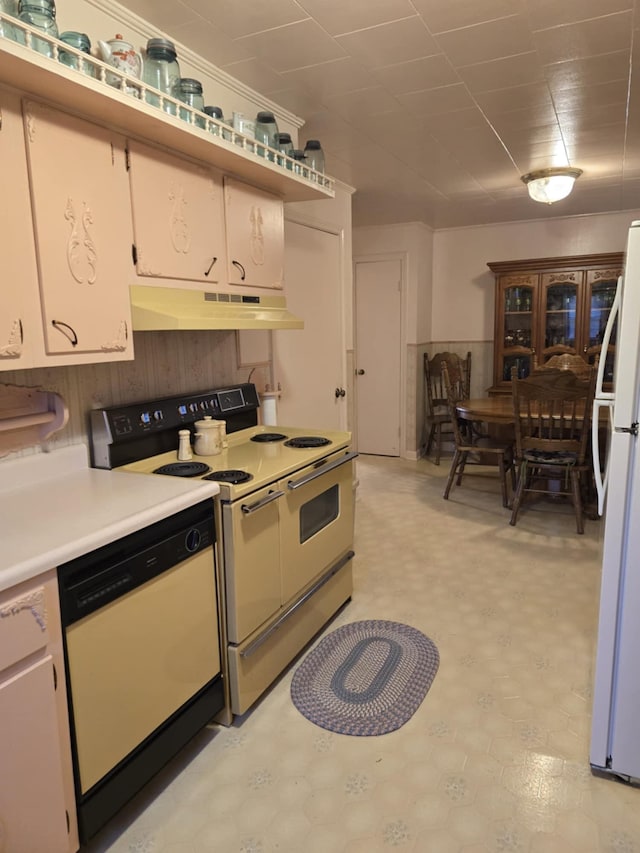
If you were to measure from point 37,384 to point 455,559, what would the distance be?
2.42 meters

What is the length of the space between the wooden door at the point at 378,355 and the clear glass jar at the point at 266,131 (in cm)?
336

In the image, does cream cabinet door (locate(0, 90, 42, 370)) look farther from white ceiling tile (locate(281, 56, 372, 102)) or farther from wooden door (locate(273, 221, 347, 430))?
wooden door (locate(273, 221, 347, 430))

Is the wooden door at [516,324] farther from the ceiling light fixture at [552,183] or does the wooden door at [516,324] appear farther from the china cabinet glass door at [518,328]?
the ceiling light fixture at [552,183]

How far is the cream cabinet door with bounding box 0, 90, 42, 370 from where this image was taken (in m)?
1.42

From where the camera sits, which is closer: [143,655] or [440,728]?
[143,655]

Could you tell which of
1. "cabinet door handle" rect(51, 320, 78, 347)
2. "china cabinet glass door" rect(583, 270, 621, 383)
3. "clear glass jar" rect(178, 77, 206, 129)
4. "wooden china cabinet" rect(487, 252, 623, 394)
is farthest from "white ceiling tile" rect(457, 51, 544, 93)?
"china cabinet glass door" rect(583, 270, 621, 383)

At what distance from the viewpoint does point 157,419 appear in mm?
2178

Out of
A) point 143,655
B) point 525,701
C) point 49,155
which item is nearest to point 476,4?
point 49,155

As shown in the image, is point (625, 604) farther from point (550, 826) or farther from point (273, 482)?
point (273, 482)

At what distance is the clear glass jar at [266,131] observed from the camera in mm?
2303

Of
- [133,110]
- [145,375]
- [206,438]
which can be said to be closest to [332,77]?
[133,110]

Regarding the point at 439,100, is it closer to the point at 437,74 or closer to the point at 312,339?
the point at 437,74

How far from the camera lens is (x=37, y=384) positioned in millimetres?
1831

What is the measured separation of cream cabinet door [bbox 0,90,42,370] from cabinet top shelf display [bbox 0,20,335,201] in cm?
12
